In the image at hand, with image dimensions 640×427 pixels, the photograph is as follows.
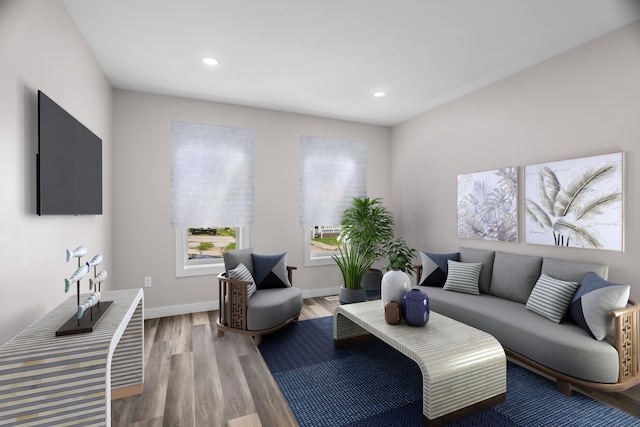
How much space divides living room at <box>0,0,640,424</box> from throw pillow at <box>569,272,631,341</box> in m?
0.44

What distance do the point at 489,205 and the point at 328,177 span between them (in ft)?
7.42

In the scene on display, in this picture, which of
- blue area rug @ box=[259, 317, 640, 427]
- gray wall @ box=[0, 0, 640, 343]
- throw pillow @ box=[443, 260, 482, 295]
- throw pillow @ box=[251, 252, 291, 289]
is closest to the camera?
gray wall @ box=[0, 0, 640, 343]

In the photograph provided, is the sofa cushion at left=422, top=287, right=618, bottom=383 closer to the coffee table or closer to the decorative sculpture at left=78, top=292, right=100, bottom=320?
the coffee table

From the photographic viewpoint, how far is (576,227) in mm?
2734

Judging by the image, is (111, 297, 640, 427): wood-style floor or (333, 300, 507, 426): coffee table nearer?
(333, 300, 507, 426): coffee table

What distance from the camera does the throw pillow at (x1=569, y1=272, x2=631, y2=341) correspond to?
6.96 ft

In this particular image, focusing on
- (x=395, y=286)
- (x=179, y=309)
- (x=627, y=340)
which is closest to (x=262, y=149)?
(x=179, y=309)

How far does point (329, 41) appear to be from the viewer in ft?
8.56

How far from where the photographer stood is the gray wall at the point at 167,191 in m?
3.61

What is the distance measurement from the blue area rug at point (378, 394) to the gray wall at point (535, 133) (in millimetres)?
1116

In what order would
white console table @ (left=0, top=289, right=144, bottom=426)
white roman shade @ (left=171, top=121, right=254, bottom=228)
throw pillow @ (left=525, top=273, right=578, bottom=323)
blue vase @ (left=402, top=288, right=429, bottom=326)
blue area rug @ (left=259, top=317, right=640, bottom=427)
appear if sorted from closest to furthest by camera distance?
white console table @ (left=0, top=289, right=144, bottom=426)
blue area rug @ (left=259, top=317, right=640, bottom=427)
blue vase @ (left=402, top=288, right=429, bottom=326)
throw pillow @ (left=525, top=273, right=578, bottom=323)
white roman shade @ (left=171, top=121, right=254, bottom=228)

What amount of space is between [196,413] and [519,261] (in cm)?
315

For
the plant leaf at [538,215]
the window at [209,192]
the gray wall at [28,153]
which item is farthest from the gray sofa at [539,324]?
the gray wall at [28,153]

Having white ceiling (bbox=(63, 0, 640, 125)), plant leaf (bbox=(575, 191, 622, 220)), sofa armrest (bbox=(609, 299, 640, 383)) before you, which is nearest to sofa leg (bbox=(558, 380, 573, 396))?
sofa armrest (bbox=(609, 299, 640, 383))
